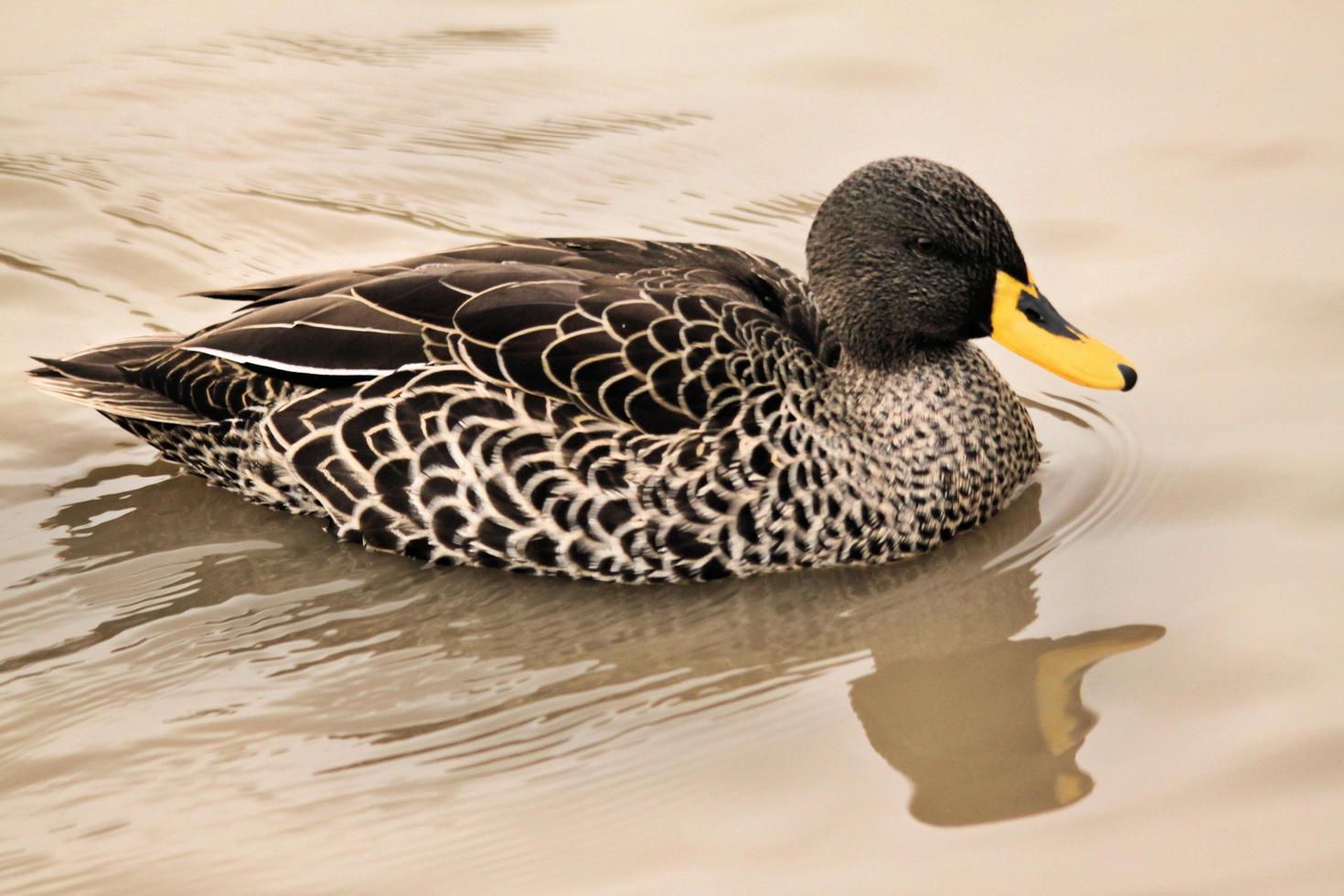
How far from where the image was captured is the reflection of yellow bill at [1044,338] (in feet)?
18.9

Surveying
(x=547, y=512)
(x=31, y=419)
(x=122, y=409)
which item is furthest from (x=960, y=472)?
(x=31, y=419)

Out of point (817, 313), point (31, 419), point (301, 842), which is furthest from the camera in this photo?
point (31, 419)

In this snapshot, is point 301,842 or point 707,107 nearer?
point 301,842

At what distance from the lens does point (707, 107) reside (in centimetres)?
889

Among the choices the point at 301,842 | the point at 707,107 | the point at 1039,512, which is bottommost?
the point at 301,842

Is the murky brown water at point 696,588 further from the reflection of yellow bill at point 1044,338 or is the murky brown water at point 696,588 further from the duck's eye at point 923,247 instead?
the duck's eye at point 923,247

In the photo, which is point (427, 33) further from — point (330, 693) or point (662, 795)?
point (662, 795)

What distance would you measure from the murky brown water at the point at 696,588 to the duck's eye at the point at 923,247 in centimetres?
96

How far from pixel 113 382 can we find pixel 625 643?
219 centimetres

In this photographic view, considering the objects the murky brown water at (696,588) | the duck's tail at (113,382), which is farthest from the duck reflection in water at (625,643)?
the duck's tail at (113,382)

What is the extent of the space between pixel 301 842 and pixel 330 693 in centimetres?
73

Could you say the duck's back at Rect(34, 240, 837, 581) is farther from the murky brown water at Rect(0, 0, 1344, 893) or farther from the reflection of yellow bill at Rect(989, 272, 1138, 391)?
the reflection of yellow bill at Rect(989, 272, 1138, 391)

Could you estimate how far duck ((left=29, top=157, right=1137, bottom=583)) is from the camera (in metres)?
5.65

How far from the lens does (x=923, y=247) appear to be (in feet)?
19.0
